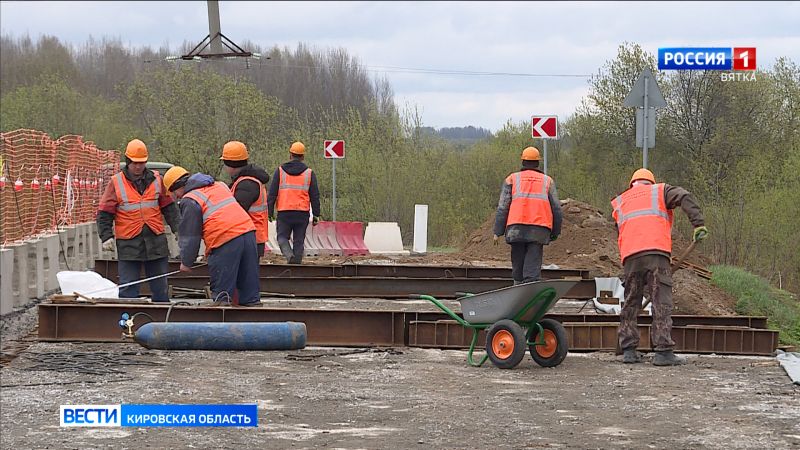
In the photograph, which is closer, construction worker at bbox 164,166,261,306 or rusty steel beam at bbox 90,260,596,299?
construction worker at bbox 164,166,261,306

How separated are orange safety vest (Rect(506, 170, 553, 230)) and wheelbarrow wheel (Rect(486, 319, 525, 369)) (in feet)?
8.36

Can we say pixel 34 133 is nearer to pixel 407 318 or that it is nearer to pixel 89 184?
pixel 89 184

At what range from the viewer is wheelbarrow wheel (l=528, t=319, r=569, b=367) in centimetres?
1084

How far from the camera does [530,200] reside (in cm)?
1309

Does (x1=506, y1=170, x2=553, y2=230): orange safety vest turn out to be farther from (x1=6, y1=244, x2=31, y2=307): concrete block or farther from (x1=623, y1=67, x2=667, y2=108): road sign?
(x1=6, y1=244, x2=31, y2=307): concrete block

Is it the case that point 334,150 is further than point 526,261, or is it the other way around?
point 334,150

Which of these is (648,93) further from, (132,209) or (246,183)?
(132,209)

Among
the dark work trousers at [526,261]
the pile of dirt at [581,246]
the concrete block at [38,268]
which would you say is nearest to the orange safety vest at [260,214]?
the dark work trousers at [526,261]

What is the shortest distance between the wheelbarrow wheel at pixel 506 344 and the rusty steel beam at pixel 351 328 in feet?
4.66

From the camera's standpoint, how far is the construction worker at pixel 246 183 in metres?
13.4

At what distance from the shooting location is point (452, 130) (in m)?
41.4

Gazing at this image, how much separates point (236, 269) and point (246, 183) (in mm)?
1999

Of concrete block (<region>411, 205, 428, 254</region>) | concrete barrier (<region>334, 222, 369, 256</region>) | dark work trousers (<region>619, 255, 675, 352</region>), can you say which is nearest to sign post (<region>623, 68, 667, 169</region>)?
dark work trousers (<region>619, 255, 675, 352</region>)

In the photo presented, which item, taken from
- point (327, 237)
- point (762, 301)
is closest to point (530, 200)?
point (762, 301)
